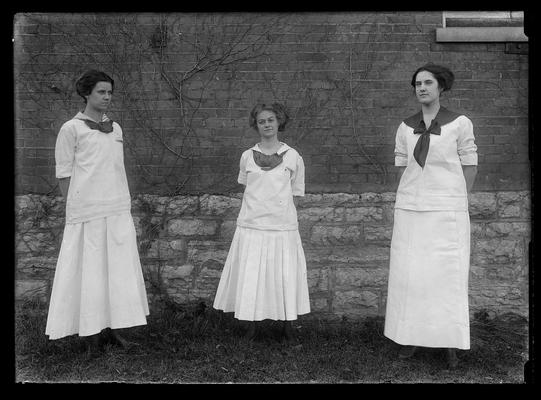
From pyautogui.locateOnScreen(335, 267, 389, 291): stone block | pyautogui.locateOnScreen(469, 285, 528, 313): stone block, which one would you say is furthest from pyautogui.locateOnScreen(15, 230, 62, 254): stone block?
pyautogui.locateOnScreen(469, 285, 528, 313): stone block

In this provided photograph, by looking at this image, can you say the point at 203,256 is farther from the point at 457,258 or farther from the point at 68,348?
the point at 457,258

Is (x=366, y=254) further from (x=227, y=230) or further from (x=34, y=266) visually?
(x=34, y=266)

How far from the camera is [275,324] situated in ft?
16.5

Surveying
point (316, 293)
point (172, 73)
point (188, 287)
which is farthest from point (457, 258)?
point (172, 73)

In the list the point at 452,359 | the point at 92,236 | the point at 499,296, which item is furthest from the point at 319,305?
the point at 92,236

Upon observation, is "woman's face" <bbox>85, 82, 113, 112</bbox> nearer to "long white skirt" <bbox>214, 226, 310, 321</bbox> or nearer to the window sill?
"long white skirt" <bbox>214, 226, 310, 321</bbox>

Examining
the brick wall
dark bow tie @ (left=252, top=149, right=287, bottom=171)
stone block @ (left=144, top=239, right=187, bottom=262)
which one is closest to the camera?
dark bow tie @ (left=252, top=149, right=287, bottom=171)

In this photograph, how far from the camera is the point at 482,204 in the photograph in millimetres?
5297

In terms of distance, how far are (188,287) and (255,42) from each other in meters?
2.45

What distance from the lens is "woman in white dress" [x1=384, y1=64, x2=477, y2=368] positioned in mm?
4152

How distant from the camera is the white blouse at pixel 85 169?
4.23m

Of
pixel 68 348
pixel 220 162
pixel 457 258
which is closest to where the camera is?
pixel 457 258

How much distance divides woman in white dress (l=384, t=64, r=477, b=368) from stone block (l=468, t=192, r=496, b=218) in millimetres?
1124

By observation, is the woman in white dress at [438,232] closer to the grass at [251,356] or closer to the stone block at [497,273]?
the grass at [251,356]
